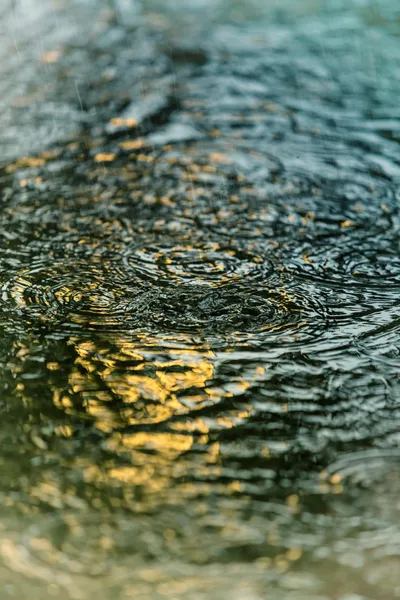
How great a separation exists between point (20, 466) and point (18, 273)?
0.84 m

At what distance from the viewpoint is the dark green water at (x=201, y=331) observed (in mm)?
1300

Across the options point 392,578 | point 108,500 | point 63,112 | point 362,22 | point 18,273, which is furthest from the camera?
point 362,22

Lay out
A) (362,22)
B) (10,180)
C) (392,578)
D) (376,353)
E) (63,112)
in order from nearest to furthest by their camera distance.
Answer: (392,578)
(376,353)
(10,180)
(63,112)
(362,22)

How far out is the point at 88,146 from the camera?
10.4 feet

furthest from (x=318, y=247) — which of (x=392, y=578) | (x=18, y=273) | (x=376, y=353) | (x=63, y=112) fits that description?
(x=63, y=112)

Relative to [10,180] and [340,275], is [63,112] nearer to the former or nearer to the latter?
[10,180]

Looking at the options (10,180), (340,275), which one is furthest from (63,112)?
(340,275)

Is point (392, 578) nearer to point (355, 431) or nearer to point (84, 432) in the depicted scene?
point (355, 431)

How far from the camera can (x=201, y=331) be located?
1909mm

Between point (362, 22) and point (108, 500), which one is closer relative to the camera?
point (108, 500)

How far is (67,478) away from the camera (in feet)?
4.76

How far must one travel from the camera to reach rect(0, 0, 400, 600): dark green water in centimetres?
130

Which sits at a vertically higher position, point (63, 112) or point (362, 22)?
point (63, 112)

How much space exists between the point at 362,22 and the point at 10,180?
8.34ft
